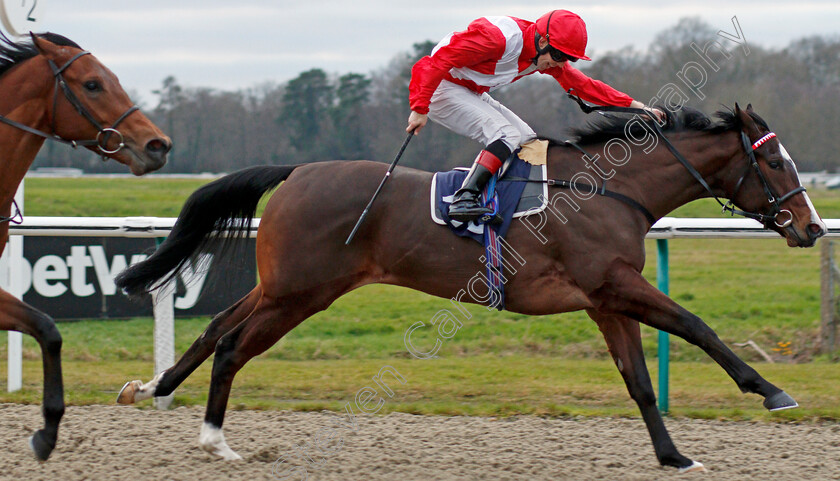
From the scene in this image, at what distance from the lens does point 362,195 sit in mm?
3900

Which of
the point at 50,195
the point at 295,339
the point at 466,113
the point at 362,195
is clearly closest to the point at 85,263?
the point at 295,339

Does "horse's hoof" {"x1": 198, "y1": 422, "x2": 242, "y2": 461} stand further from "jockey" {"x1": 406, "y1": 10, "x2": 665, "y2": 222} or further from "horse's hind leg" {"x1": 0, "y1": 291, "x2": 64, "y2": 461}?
"jockey" {"x1": 406, "y1": 10, "x2": 665, "y2": 222}

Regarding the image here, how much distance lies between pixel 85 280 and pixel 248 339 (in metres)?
2.76

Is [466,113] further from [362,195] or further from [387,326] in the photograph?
[387,326]

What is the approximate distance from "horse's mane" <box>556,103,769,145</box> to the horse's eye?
2117mm

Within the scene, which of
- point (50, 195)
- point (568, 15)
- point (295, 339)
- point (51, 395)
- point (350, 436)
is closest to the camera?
point (51, 395)

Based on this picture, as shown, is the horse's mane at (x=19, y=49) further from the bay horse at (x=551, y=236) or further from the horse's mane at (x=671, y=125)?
the horse's mane at (x=671, y=125)

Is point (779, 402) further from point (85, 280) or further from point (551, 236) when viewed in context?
point (85, 280)

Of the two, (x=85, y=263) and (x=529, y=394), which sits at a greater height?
(x=85, y=263)

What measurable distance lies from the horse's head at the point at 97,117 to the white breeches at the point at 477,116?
1276 mm

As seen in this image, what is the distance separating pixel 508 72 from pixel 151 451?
2.40m

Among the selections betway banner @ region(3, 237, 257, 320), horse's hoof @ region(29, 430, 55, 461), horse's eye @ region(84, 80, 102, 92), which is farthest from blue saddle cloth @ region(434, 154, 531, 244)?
betway banner @ region(3, 237, 257, 320)

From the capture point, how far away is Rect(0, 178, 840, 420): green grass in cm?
488

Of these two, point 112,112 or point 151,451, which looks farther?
point 151,451
